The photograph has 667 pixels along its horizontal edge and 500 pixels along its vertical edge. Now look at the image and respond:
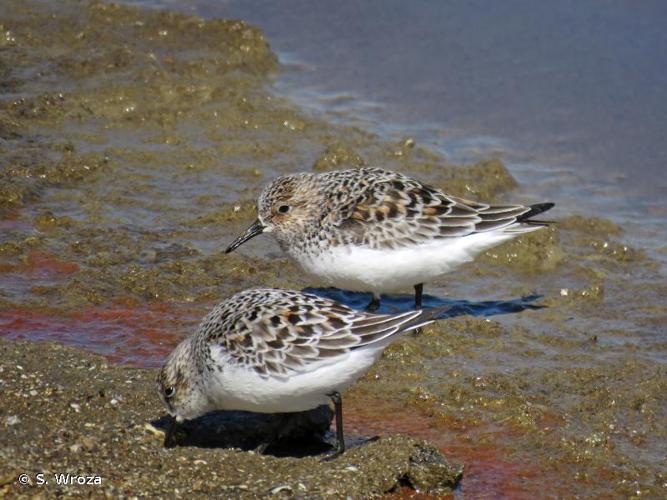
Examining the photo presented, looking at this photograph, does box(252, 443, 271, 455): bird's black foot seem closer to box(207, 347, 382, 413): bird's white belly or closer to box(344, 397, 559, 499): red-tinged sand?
box(207, 347, 382, 413): bird's white belly

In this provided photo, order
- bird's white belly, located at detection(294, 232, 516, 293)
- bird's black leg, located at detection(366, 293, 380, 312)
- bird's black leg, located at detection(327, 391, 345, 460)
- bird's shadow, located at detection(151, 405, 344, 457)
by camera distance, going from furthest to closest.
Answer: bird's black leg, located at detection(366, 293, 380, 312) < bird's white belly, located at detection(294, 232, 516, 293) < bird's shadow, located at detection(151, 405, 344, 457) < bird's black leg, located at detection(327, 391, 345, 460)

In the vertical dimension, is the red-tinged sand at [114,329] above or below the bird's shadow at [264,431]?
above

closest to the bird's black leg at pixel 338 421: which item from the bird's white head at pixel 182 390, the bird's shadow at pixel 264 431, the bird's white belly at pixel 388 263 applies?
the bird's shadow at pixel 264 431

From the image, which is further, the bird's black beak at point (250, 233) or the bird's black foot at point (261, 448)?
the bird's black beak at point (250, 233)

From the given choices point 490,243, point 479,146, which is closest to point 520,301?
point 490,243

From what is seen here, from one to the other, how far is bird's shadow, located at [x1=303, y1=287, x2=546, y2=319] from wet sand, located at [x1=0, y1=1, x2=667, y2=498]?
0.42 feet

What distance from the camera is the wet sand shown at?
6.91 m

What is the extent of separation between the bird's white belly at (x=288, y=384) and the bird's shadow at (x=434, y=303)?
2.22m

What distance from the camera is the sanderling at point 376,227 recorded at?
8461mm

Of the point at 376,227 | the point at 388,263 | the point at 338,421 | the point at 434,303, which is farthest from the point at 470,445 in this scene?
the point at 434,303

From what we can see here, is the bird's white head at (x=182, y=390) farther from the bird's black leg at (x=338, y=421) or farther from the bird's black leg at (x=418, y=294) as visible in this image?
the bird's black leg at (x=418, y=294)

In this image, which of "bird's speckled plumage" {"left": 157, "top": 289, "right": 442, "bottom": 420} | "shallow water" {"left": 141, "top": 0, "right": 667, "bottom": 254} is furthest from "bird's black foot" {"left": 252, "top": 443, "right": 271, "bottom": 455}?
"shallow water" {"left": 141, "top": 0, "right": 667, "bottom": 254}

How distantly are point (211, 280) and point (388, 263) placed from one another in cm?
148

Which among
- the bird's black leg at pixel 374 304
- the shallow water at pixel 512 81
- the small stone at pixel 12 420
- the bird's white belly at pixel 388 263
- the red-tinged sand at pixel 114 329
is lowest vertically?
the small stone at pixel 12 420
